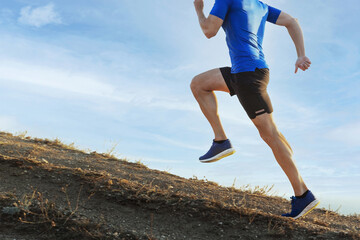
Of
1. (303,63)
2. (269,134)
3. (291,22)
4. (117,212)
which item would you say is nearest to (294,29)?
(291,22)

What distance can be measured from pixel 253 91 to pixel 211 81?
24.7 inches

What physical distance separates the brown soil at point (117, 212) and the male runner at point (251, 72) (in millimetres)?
597

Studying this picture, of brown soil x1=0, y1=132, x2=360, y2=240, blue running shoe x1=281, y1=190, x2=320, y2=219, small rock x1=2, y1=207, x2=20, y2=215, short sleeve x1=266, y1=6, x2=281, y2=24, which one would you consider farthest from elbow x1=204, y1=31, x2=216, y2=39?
small rock x1=2, y1=207, x2=20, y2=215

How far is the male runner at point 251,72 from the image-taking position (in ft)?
13.5

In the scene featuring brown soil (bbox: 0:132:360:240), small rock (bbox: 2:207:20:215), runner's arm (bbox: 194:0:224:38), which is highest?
runner's arm (bbox: 194:0:224:38)

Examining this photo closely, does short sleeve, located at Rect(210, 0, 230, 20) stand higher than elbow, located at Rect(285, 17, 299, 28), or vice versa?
elbow, located at Rect(285, 17, 299, 28)

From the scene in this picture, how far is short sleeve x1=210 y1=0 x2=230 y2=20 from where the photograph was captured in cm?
412

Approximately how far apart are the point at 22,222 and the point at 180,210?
184cm

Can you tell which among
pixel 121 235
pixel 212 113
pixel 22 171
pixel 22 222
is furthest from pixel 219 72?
pixel 22 171

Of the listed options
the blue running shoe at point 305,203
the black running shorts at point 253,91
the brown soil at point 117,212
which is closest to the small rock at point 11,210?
the brown soil at point 117,212

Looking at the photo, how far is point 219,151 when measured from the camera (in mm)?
4695

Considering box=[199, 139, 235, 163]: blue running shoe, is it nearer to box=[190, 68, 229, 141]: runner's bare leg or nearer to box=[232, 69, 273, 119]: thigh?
box=[190, 68, 229, 141]: runner's bare leg

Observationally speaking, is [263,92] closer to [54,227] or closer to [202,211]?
[202,211]

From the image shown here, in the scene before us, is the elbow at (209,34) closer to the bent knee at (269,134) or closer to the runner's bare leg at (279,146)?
the runner's bare leg at (279,146)
